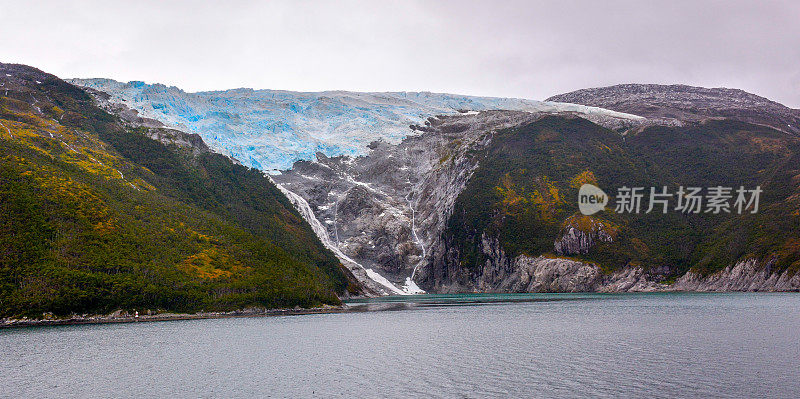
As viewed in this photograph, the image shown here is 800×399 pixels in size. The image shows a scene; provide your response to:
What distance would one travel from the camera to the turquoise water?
3812 cm

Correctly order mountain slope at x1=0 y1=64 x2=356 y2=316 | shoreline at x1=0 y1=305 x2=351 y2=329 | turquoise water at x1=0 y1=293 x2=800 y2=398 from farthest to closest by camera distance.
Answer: mountain slope at x1=0 y1=64 x2=356 y2=316 → shoreline at x1=0 y1=305 x2=351 y2=329 → turquoise water at x1=0 y1=293 x2=800 y2=398

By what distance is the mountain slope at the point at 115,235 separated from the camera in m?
93.0

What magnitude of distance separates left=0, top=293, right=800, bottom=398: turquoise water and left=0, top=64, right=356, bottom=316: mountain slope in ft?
54.9

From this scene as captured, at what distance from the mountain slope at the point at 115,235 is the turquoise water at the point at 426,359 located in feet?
54.9

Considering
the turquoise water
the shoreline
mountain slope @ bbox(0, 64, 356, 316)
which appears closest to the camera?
the turquoise water

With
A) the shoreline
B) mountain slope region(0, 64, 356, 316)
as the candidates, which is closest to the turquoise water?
the shoreline

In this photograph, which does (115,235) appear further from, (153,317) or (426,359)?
(426,359)

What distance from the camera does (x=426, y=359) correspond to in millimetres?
51062

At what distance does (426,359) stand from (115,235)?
83.3 metres

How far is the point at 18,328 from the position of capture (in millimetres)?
79000

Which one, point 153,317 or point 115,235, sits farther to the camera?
point 115,235

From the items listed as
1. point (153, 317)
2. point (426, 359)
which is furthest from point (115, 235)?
point (426, 359)

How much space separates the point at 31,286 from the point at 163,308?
21.9 meters

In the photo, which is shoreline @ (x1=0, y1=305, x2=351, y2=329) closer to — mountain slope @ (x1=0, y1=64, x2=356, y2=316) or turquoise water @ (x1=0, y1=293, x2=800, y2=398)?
mountain slope @ (x1=0, y1=64, x2=356, y2=316)
